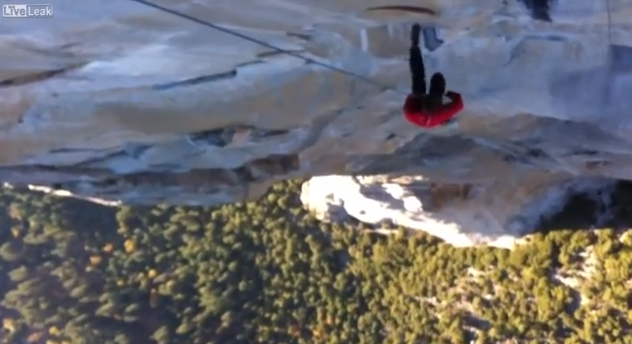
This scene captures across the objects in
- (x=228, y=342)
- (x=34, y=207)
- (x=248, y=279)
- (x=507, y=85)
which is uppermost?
(x=507, y=85)

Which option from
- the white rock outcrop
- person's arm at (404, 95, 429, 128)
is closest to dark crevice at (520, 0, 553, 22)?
person's arm at (404, 95, 429, 128)

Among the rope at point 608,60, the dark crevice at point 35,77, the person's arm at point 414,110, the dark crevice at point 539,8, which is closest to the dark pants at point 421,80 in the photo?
the person's arm at point 414,110

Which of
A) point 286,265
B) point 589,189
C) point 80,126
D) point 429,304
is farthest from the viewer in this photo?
point 286,265

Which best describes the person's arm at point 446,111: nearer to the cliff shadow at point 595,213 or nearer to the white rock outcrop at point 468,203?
the white rock outcrop at point 468,203

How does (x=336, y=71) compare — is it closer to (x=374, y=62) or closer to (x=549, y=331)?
(x=374, y=62)

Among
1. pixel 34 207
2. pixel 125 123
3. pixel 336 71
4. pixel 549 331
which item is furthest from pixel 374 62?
pixel 34 207
